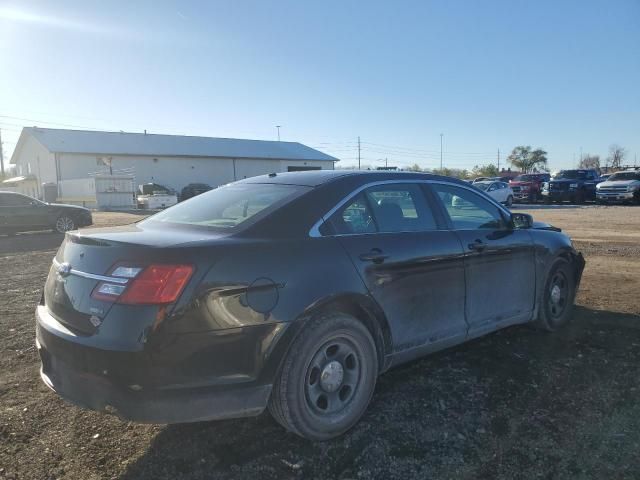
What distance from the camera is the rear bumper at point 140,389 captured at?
2518mm

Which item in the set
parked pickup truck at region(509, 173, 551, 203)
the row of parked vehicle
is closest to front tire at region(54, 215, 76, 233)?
the row of parked vehicle

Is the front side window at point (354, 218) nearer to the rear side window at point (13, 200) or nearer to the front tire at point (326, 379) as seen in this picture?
the front tire at point (326, 379)

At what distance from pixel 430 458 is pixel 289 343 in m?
1.06

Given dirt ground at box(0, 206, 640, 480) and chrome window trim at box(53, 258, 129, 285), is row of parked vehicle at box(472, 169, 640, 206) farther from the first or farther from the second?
chrome window trim at box(53, 258, 129, 285)

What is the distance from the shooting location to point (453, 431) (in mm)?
3184

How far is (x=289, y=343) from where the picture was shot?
283 centimetres

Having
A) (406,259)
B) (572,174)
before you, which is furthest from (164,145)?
(406,259)

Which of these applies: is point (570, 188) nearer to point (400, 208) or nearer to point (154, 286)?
point (400, 208)

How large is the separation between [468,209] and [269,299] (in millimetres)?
2325

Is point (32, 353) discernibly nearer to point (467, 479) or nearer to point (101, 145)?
point (467, 479)

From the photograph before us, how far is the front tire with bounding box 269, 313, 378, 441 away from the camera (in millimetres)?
2881

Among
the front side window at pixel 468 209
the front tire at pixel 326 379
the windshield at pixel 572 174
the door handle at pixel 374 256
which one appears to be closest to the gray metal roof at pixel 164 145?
the windshield at pixel 572 174

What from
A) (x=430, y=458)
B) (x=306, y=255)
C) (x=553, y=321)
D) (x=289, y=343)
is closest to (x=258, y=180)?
(x=306, y=255)

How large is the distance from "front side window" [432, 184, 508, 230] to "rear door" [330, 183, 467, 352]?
24 cm
